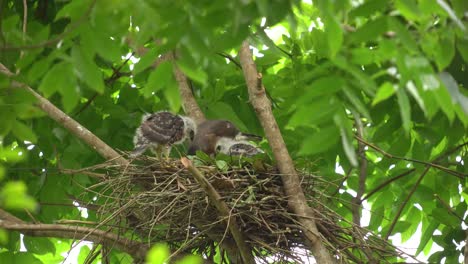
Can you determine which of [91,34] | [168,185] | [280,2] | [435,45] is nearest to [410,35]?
[435,45]

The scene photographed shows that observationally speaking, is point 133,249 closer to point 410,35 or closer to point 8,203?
point 8,203

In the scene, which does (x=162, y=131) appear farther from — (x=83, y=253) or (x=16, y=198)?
(x=16, y=198)

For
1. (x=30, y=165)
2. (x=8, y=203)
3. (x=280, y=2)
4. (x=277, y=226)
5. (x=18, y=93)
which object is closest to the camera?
(x=8, y=203)

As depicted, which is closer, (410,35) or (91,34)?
(410,35)

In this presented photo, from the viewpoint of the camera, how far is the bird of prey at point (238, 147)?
5.80 metres

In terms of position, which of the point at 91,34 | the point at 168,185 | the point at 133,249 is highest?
the point at 91,34

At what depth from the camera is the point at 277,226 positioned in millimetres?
4867

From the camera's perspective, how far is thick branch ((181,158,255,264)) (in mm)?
4281

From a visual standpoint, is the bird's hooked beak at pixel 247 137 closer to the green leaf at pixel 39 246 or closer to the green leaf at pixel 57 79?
the green leaf at pixel 39 246

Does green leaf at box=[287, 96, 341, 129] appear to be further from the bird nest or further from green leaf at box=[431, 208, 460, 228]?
green leaf at box=[431, 208, 460, 228]

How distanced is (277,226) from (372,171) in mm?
2290

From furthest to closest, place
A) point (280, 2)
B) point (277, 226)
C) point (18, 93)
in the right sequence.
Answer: point (277, 226) → point (18, 93) → point (280, 2)

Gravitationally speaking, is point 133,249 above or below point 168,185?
below

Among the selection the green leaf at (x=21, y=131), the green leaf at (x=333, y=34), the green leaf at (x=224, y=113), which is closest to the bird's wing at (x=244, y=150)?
the green leaf at (x=224, y=113)
